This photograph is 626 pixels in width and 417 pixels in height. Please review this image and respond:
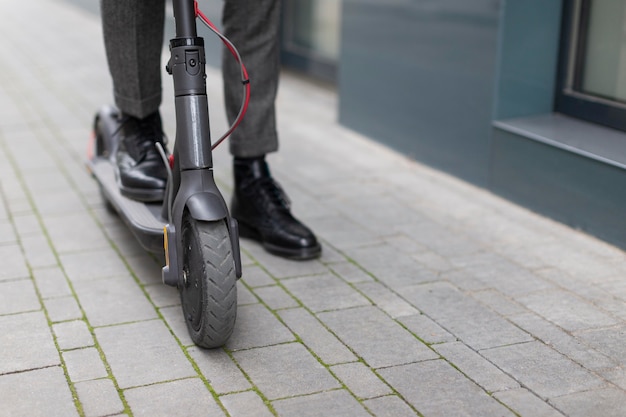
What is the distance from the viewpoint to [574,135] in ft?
11.1

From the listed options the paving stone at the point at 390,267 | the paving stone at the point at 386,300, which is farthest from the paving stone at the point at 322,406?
the paving stone at the point at 390,267

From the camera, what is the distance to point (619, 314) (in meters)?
2.55

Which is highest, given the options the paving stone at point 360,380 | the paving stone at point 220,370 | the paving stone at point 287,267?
the paving stone at point 360,380

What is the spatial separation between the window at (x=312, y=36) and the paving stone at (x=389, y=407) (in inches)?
153

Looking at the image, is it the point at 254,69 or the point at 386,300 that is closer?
the point at 386,300

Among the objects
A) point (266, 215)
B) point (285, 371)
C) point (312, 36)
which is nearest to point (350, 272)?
point (266, 215)

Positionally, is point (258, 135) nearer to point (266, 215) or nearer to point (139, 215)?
point (266, 215)

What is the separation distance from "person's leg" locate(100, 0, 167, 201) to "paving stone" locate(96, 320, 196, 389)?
18.8 inches

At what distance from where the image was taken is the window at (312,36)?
5801 mm

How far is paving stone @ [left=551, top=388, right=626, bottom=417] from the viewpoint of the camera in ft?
6.56

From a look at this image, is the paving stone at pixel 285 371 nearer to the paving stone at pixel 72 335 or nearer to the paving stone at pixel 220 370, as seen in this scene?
the paving stone at pixel 220 370

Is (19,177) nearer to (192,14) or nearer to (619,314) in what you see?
(192,14)

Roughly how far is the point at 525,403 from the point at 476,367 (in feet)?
0.67

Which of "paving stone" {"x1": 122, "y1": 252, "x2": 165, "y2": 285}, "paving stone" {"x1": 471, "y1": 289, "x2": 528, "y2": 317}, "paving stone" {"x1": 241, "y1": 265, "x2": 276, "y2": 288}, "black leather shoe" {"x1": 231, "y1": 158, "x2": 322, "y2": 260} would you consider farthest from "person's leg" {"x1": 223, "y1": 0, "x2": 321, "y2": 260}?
"paving stone" {"x1": 471, "y1": 289, "x2": 528, "y2": 317}
